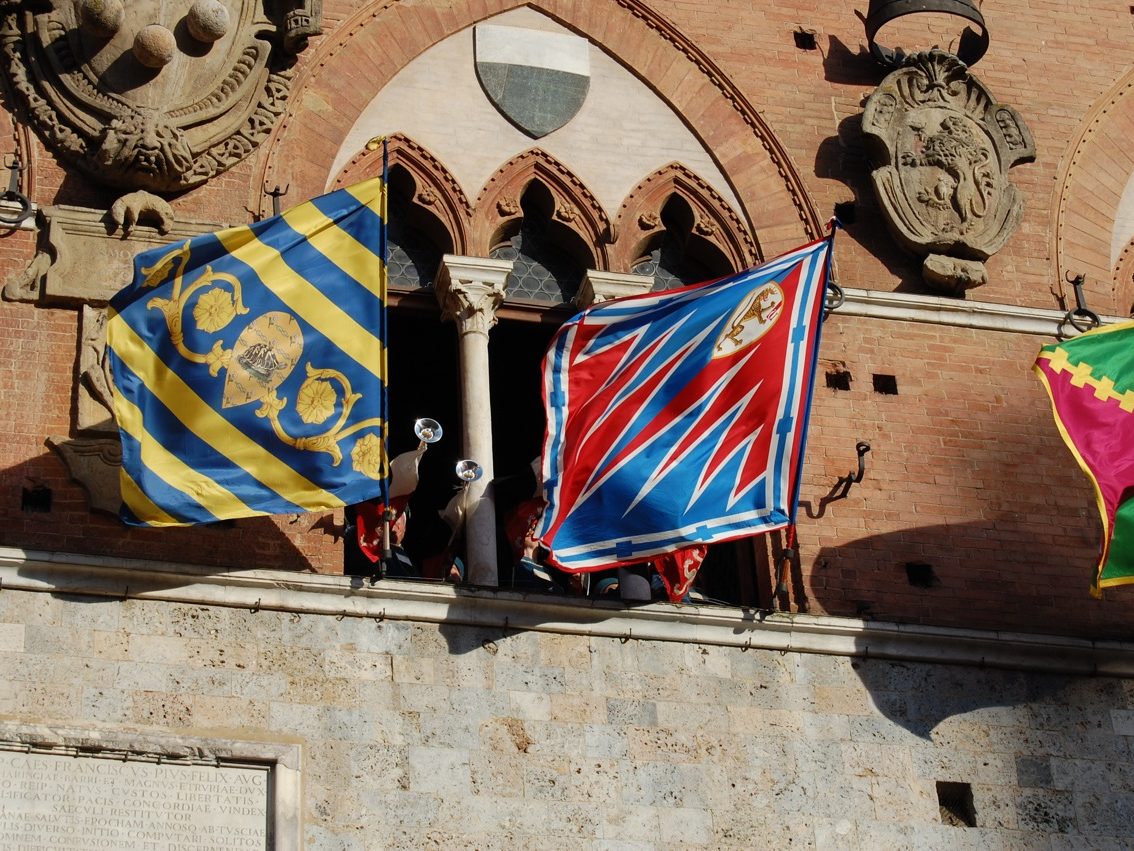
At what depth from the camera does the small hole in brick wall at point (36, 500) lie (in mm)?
13500

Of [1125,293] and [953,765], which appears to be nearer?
[953,765]

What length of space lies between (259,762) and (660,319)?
11.4ft

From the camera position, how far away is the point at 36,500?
1355 centimetres

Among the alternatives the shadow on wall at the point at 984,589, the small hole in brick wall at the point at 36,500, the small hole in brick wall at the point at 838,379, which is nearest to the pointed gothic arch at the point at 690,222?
the small hole in brick wall at the point at 838,379

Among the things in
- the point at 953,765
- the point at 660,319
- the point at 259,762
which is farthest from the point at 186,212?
the point at 953,765

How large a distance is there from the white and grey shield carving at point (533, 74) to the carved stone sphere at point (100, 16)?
8.05ft

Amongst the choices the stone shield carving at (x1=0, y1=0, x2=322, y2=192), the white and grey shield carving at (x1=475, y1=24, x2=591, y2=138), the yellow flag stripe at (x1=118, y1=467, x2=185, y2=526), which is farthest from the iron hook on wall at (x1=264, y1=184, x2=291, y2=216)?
the yellow flag stripe at (x1=118, y1=467, x2=185, y2=526)

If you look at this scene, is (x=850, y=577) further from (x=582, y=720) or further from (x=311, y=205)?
(x=311, y=205)

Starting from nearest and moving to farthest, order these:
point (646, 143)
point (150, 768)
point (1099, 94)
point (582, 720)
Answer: point (150, 768) → point (582, 720) → point (646, 143) → point (1099, 94)

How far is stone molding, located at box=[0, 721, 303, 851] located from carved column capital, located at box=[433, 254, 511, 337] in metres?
3.39

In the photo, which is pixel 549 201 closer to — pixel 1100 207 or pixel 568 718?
pixel 1100 207

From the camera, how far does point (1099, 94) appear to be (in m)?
17.2

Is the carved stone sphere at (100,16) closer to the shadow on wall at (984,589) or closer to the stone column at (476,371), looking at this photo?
the stone column at (476,371)

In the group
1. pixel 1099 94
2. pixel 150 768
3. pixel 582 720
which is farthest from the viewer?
pixel 1099 94
